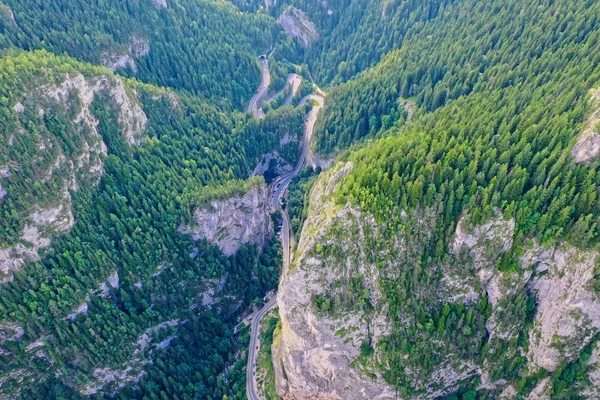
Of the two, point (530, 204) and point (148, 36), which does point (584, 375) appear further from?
point (148, 36)

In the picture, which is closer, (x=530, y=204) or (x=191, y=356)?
(x=530, y=204)

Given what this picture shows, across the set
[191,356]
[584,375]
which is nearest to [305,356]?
[191,356]

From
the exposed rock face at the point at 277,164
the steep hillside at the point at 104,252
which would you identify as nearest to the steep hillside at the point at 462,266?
the steep hillside at the point at 104,252

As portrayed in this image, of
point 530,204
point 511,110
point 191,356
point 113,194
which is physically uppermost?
point 511,110

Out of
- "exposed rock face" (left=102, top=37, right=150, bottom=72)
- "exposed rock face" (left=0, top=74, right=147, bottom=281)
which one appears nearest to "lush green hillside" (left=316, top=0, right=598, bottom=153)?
"exposed rock face" (left=0, top=74, right=147, bottom=281)

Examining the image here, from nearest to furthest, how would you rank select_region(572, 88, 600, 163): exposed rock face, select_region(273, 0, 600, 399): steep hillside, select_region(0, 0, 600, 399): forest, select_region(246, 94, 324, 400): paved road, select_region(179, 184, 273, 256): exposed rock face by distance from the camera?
select_region(572, 88, 600, 163): exposed rock face, select_region(273, 0, 600, 399): steep hillside, select_region(0, 0, 600, 399): forest, select_region(246, 94, 324, 400): paved road, select_region(179, 184, 273, 256): exposed rock face

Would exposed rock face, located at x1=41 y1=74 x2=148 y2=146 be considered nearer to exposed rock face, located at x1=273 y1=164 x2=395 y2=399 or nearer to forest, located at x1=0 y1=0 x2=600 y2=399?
forest, located at x1=0 y1=0 x2=600 y2=399
